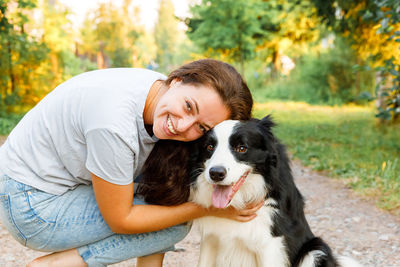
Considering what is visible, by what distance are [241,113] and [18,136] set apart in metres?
1.20

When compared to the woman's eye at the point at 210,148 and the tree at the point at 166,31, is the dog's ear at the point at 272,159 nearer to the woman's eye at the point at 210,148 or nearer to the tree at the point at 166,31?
the woman's eye at the point at 210,148

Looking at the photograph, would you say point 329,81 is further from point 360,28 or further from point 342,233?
point 342,233

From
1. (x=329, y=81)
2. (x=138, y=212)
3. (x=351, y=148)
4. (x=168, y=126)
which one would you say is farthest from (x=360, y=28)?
(x=329, y=81)

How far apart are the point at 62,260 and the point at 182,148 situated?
87cm

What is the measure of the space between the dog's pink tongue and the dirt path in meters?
1.05

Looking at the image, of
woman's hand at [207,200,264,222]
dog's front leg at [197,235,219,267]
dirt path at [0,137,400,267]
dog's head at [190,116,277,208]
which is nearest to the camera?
dog's head at [190,116,277,208]

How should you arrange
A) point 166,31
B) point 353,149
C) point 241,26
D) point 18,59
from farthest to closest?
point 166,31 → point 241,26 → point 18,59 → point 353,149

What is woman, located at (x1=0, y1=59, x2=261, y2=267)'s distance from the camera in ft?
5.76

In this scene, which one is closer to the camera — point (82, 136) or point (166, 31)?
point (82, 136)

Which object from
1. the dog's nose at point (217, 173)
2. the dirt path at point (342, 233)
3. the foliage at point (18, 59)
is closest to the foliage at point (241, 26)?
the foliage at point (18, 59)

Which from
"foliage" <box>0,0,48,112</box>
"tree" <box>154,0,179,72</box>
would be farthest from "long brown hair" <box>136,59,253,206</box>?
"tree" <box>154,0,179,72</box>

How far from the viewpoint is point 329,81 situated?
1422 cm

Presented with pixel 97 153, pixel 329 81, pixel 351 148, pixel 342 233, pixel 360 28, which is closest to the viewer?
pixel 97 153

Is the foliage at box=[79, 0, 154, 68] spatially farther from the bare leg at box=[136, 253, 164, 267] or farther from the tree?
the tree
